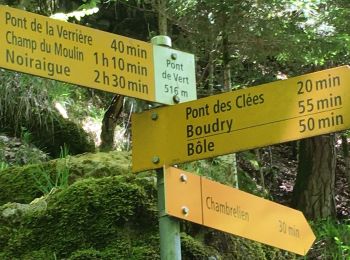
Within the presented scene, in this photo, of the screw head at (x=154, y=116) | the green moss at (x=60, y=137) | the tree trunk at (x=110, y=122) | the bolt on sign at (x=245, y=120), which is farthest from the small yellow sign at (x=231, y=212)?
the green moss at (x=60, y=137)

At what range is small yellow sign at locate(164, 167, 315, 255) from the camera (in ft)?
9.34

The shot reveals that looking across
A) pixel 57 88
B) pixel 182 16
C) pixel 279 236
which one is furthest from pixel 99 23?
pixel 279 236

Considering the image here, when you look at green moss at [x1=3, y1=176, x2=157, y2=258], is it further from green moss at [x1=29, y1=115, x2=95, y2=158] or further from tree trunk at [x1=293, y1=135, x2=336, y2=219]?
tree trunk at [x1=293, y1=135, x2=336, y2=219]

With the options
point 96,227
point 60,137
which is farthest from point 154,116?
point 60,137

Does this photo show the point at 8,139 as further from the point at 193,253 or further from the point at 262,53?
the point at 193,253

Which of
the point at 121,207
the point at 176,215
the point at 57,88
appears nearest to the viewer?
the point at 176,215

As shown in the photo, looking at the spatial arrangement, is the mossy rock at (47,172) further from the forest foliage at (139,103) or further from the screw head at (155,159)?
the screw head at (155,159)

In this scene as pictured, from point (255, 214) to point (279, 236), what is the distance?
222 mm

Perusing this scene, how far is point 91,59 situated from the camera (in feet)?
9.30

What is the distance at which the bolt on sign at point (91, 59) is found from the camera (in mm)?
2691

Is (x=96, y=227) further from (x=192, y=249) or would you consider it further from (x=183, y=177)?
(x=183, y=177)

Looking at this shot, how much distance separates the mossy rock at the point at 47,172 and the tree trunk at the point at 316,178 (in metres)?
4.89

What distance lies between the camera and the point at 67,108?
9.06 metres

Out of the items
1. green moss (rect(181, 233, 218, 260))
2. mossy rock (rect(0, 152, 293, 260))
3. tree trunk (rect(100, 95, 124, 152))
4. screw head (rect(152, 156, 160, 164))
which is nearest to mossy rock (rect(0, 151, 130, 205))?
mossy rock (rect(0, 152, 293, 260))
